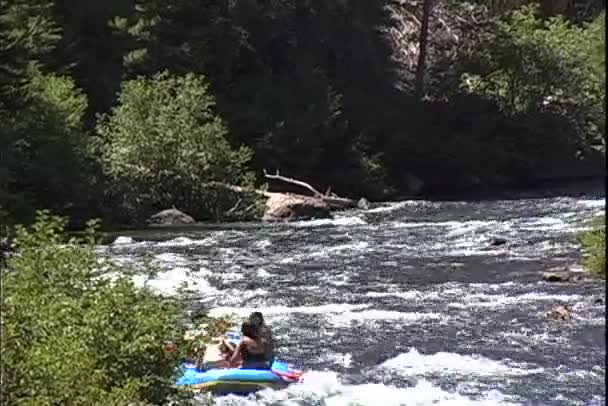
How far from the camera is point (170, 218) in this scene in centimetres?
3156

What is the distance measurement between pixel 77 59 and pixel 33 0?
393 centimetres

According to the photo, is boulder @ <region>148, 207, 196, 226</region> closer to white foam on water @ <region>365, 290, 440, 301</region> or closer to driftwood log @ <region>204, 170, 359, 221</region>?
driftwood log @ <region>204, 170, 359, 221</region>

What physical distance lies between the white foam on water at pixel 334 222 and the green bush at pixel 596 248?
34.6 ft

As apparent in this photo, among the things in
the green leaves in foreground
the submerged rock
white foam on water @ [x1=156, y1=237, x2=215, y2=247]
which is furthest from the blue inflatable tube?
white foam on water @ [x1=156, y1=237, x2=215, y2=247]

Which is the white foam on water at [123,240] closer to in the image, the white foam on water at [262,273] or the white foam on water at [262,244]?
the white foam on water at [262,244]

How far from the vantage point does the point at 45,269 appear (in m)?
8.89

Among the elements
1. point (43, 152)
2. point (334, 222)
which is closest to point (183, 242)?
point (43, 152)

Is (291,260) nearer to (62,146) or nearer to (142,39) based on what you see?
(62,146)

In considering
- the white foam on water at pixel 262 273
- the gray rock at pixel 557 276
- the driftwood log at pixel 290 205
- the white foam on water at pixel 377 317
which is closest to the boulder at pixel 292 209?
the driftwood log at pixel 290 205

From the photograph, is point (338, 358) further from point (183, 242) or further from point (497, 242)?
point (183, 242)

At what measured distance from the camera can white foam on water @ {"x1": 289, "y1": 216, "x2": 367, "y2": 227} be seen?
30.5 meters

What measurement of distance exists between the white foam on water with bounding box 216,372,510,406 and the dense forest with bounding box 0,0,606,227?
1529 cm

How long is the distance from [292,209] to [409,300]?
13595mm

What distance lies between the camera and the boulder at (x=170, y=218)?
31.3 m
